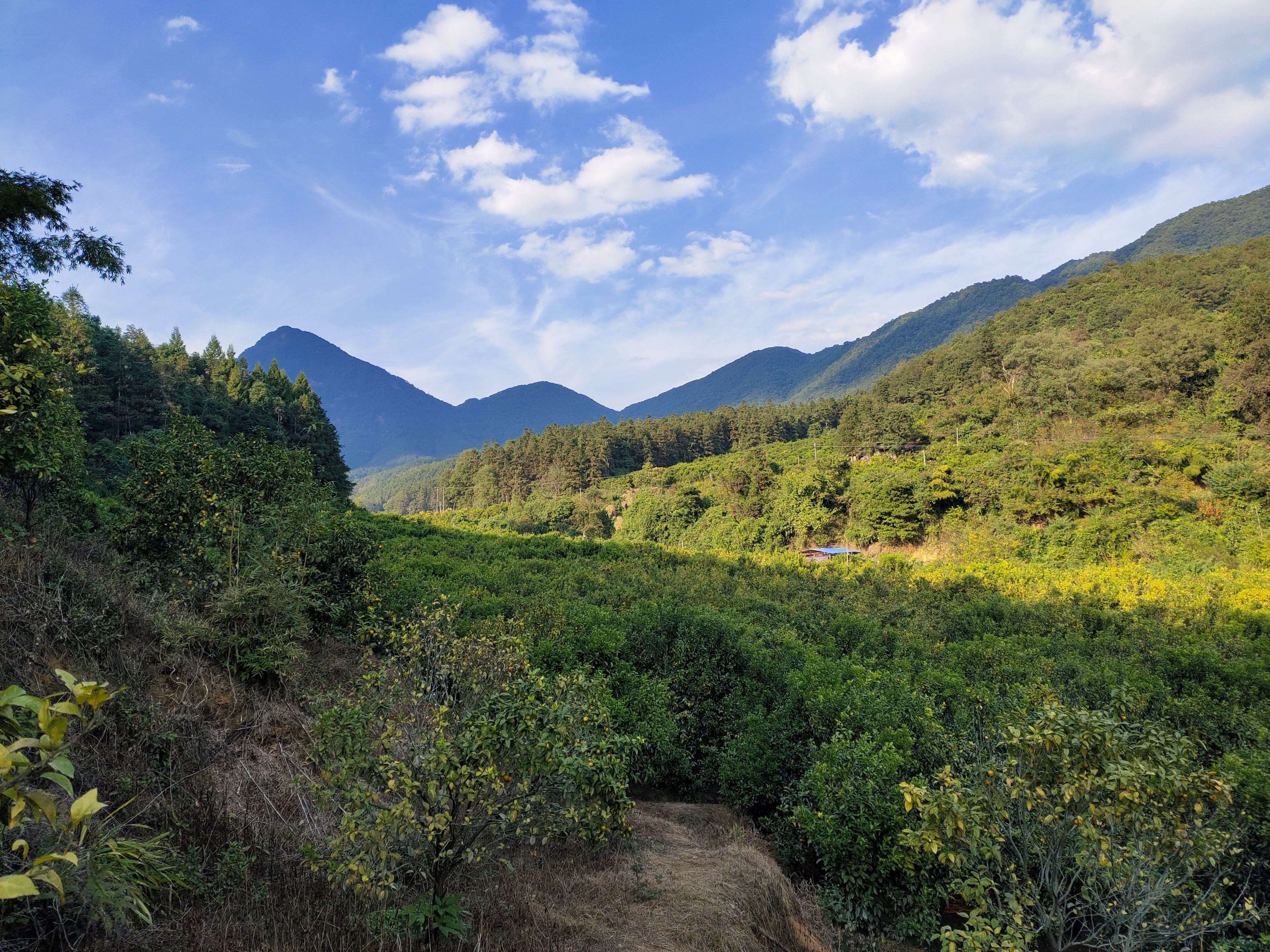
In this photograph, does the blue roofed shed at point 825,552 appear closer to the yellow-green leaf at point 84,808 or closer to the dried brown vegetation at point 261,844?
the dried brown vegetation at point 261,844

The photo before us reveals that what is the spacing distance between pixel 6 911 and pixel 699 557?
2185 cm

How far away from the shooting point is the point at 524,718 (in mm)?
3836

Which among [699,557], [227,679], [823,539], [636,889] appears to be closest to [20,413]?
[227,679]

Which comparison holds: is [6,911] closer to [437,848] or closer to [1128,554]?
[437,848]

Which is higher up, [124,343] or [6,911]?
[124,343]

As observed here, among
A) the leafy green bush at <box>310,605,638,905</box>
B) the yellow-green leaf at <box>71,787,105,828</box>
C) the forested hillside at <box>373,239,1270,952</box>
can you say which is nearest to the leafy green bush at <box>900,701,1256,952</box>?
the forested hillside at <box>373,239,1270,952</box>

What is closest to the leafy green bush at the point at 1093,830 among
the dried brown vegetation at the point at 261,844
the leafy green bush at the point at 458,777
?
the dried brown vegetation at the point at 261,844

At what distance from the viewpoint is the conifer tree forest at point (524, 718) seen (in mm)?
3826

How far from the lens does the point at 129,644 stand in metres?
6.25

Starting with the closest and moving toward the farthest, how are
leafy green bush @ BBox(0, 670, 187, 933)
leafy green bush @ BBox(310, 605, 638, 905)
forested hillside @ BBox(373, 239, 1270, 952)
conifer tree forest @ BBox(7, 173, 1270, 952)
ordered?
leafy green bush @ BBox(0, 670, 187, 933)
leafy green bush @ BBox(310, 605, 638, 905)
conifer tree forest @ BBox(7, 173, 1270, 952)
forested hillside @ BBox(373, 239, 1270, 952)

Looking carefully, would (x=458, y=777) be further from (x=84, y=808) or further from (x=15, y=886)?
(x=15, y=886)

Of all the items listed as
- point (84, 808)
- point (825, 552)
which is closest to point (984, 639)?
point (84, 808)

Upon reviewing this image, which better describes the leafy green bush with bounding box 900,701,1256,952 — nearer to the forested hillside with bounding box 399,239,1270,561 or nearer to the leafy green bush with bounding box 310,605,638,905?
the leafy green bush with bounding box 310,605,638,905

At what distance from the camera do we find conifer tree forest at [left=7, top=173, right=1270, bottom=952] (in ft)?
12.6
